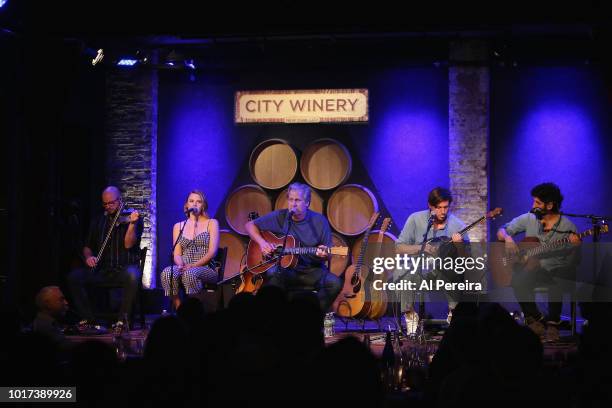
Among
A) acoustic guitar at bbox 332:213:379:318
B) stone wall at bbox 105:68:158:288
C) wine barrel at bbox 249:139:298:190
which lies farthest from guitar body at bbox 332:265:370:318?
stone wall at bbox 105:68:158:288

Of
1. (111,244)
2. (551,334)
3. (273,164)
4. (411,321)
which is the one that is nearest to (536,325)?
(551,334)

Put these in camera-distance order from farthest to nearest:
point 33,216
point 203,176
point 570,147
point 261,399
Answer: point 203,176 < point 570,147 < point 33,216 < point 261,399

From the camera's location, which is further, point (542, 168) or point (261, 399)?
point (542, 168)

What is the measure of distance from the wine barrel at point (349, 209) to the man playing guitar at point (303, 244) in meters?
1.55

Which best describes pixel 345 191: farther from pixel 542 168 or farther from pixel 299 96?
pixel 542 168

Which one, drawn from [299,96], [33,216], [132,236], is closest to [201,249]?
[132,236]

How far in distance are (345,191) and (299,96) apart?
50.7 inches

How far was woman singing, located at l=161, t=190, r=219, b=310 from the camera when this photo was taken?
789 centimetres

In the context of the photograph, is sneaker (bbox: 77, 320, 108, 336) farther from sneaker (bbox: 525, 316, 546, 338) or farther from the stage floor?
sneaker (bbox: 525, 316, 546, 338)

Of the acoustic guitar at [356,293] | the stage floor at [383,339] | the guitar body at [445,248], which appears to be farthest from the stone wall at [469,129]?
the stage floor at [383,339]

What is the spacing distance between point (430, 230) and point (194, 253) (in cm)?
237

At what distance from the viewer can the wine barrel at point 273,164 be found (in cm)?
952

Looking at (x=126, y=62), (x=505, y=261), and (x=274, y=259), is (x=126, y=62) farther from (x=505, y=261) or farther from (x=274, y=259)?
(x=505, y=261)

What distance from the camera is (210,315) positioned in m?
3.88
